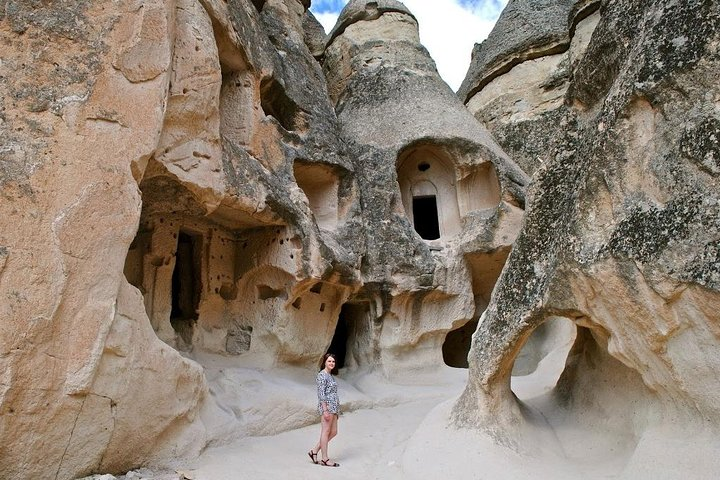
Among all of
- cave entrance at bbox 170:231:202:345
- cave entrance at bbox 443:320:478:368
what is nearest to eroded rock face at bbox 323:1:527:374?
cave entrance at bbox 443:320:478:368


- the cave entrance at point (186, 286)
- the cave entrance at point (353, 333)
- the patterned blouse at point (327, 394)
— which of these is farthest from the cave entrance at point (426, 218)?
the patterned blouse at point (327, 394)

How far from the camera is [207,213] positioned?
5727 mm

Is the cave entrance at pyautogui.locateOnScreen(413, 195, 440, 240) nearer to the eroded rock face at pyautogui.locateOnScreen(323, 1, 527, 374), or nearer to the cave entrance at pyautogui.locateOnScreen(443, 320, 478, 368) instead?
the eroded rock face at pyautogui.locateOnScreen(323, 1, 527, 374)

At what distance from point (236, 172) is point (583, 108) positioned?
3.18 meters

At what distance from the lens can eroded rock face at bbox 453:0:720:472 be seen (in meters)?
3.44

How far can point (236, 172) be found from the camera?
19.1 ft

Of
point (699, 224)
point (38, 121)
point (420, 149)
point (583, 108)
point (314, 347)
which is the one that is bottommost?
point (314, 347)

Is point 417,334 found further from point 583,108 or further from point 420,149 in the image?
point 583,108

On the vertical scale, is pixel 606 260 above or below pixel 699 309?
above

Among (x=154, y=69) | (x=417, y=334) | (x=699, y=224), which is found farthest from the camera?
(x=417, y=334)

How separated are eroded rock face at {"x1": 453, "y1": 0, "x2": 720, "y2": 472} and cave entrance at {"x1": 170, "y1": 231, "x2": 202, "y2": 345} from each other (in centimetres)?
331

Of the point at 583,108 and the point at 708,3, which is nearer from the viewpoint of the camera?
the point at 708,3

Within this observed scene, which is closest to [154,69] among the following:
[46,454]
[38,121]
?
[38,121]

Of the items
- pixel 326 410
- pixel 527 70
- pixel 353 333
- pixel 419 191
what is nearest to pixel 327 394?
pixel 326 410
